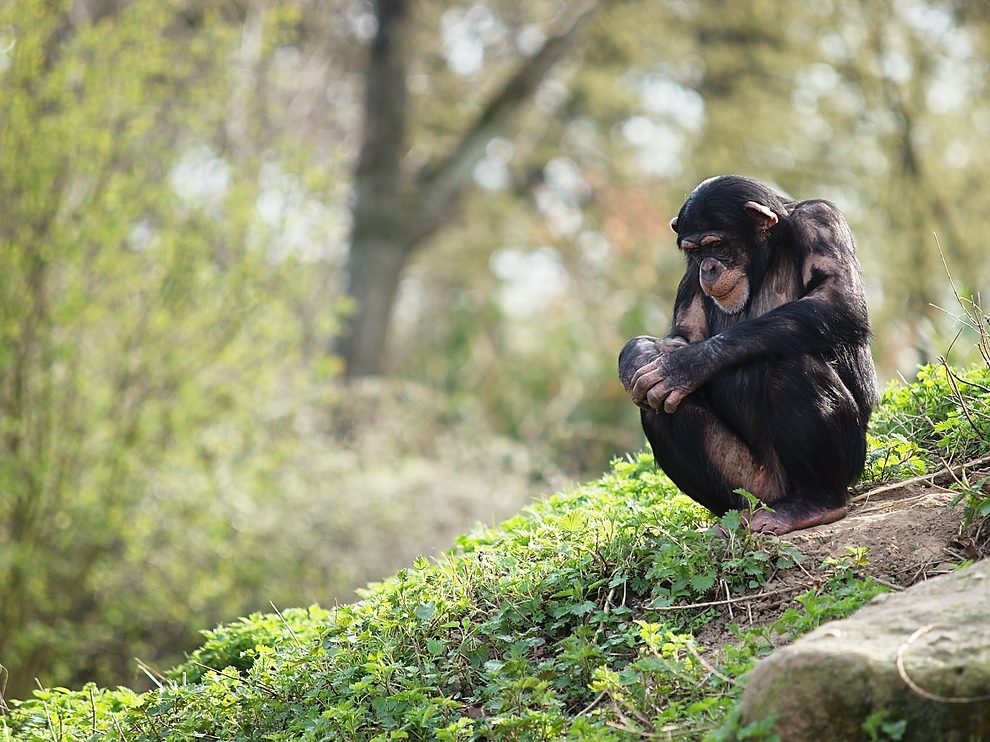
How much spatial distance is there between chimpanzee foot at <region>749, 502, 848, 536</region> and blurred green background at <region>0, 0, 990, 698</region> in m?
0.96

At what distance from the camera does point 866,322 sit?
4254mm

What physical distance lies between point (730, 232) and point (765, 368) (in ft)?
1.98

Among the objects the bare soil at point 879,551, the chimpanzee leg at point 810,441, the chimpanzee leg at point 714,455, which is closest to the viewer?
the bare soil at point 879,551

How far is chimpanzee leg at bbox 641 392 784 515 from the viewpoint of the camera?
14.3ft

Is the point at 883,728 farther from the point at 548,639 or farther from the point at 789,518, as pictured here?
the point at 548,639

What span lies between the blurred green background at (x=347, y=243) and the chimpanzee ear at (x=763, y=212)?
0.75 meters

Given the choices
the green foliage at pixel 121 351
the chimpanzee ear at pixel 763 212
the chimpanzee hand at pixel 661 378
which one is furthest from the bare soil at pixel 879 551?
the green foliage at pixel 121 351

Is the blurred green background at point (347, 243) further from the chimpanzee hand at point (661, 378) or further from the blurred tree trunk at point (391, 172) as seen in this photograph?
the chimpanzee hand at point (661, 378)

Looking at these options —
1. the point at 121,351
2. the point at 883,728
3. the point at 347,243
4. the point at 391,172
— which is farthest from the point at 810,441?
the point at 347,243

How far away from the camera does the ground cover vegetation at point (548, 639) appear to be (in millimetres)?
3584

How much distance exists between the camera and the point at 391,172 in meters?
17.2

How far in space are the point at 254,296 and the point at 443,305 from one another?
67.4 ft

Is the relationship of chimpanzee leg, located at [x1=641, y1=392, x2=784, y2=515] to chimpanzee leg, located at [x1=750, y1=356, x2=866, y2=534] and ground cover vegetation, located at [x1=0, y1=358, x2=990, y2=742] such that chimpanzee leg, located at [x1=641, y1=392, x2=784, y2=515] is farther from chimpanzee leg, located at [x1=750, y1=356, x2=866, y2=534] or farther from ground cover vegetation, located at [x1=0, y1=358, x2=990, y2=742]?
ground cover vegetation, located at [x1=0, y1=358, x2=990, y2=742]

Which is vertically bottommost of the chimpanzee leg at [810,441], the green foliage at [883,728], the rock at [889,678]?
the green foliage at [883,728]
